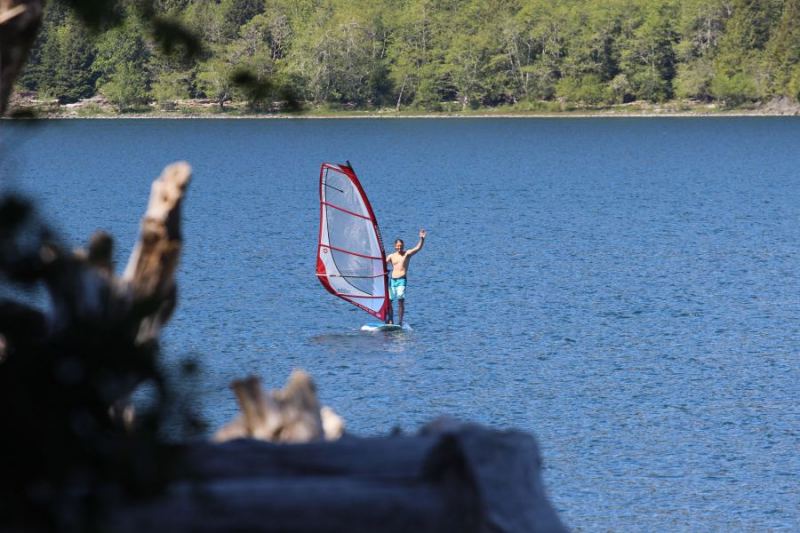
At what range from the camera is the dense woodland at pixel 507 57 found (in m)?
123

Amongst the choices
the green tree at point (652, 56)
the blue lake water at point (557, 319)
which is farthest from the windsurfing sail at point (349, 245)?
the green tree at point (652, 56)

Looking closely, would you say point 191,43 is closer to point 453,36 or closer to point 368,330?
point 368,330

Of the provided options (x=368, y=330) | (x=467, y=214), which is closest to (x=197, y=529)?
(x=368, y=330)

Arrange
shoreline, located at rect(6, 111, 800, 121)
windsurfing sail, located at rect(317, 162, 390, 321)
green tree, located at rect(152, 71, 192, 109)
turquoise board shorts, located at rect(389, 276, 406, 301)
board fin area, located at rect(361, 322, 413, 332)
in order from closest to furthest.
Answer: turquoise board shorts, located at rect(389, 276, 406, 301) < windsurfing sail, located at rect(317, 162, 390, 321) < board fin area, located at rect(361, 322, 413, 332) < shoreline, located at rect(6, 111, 800, 121) < green tree, located at rect(152, 71, 192, 109)

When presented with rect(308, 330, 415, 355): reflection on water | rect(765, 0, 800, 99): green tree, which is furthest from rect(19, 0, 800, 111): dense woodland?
rect(308, 330, 415, 355): reflection on water

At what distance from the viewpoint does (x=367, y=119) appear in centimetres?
14075

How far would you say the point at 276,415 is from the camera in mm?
5758

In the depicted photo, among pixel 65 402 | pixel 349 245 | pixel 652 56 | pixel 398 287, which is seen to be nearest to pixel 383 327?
pixel 398 287

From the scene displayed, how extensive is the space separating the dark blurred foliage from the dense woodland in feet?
360

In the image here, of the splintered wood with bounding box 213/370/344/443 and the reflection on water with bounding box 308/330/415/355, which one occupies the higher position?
the splintered wood with bounding box 213/370/344/443

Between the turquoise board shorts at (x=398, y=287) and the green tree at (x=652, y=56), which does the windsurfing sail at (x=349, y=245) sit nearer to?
the turquoise board shorts at (x=398, y=287)

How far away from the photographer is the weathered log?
341 centimetres

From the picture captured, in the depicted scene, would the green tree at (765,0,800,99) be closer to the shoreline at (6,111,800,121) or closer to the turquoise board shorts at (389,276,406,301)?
the shoreline at (6,111,800,121)

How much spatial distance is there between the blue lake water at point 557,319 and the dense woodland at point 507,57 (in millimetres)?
57350
